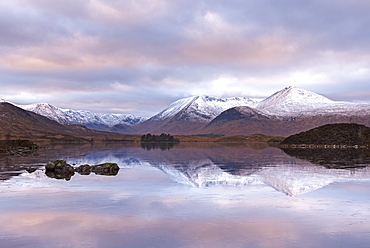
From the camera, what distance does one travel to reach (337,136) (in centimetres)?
15625

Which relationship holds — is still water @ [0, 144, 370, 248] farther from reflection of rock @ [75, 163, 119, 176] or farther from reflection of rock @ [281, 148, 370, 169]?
reflection of rock @ [281, 148, 370, 169]

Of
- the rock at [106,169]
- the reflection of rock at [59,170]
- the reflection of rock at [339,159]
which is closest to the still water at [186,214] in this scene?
the reflection of rock at [59,170]

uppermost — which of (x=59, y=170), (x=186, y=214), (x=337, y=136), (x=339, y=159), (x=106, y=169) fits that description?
(x=337, y=136)

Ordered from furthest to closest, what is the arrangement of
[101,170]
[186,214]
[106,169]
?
[106,169] < [101,170] < [186,214]

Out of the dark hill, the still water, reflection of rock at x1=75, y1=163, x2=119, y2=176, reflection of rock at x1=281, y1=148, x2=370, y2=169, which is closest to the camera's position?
the still water

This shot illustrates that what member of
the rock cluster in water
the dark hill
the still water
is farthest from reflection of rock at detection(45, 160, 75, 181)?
the dark hill

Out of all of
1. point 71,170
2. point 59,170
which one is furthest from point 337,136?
point 59,170

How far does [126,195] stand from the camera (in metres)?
30.2

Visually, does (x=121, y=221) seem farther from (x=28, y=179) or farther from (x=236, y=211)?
(x=28, y=179)

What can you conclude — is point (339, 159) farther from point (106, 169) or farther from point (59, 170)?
point (59, 170)

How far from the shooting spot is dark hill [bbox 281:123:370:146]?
486 ft

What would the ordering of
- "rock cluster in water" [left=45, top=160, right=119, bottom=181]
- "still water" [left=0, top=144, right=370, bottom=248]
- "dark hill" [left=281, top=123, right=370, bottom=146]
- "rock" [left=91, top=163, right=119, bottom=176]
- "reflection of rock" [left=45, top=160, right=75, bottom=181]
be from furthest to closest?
"dark hill" [left=281, top=123, right=370, bottom=146] < "rock" [left=91, top=163, right=119, bottom=176] < "rock cluster in water" [left=45, top=160, right=119, bottom=181] < "reflection of rock" [left=45, top=160, right=75, bottom=181] < "still water" [left=0, top=144, right=370, bottom=248]

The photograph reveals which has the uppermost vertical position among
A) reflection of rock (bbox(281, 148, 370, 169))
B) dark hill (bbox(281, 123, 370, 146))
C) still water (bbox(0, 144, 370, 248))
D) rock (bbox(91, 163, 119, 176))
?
dark hill (bbox(281, 123, 370, 146))

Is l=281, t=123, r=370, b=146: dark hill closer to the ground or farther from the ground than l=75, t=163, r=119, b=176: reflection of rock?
farther from the ground
